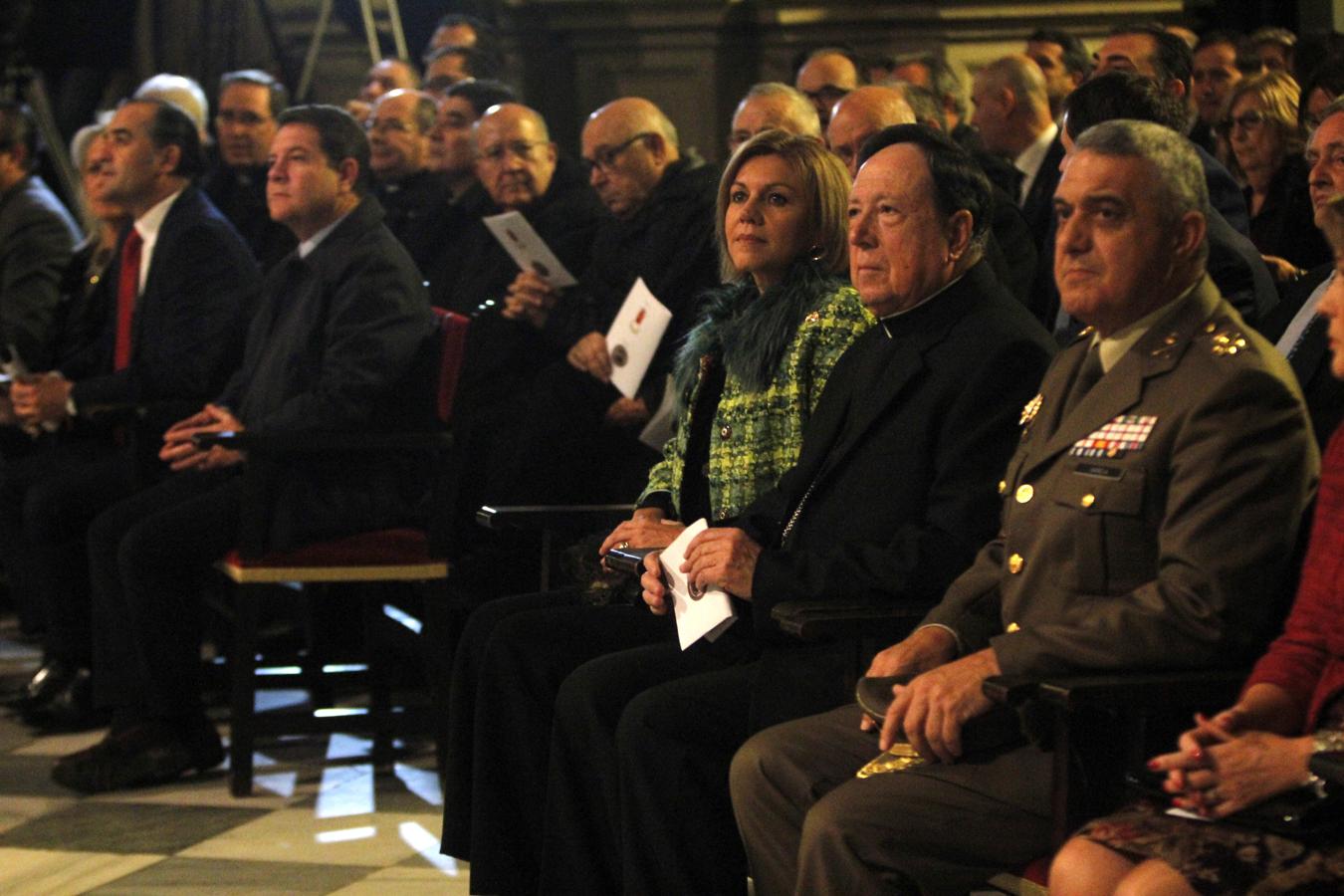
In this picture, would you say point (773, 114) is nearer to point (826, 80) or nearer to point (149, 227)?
point (826, 80)

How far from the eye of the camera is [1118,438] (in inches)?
91.2

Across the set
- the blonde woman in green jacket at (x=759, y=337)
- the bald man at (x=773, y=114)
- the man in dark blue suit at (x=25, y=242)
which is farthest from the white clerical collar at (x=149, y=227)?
the blonde woman in green jacket at (x=759, y=337)

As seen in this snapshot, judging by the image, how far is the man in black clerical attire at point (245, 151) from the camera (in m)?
6.44

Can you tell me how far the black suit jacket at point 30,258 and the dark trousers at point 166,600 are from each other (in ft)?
5.57

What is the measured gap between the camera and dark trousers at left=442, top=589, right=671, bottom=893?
10.9 ft

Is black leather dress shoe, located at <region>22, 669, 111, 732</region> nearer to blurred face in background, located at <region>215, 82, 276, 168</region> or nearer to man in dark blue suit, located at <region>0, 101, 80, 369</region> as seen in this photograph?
man in dark blue suit, located at <region>0, 101, 80, 369</region>

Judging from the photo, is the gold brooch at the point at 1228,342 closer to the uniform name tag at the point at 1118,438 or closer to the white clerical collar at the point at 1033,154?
the uniform name tag at the point at 1118,438

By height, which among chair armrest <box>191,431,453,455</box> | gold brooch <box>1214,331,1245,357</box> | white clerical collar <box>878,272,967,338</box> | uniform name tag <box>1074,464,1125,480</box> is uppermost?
white clerical collar <box>878,272,967,338</box>

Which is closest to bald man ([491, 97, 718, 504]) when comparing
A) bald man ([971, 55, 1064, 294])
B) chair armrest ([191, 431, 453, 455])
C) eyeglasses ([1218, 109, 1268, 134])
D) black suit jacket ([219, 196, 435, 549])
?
black suit jacket ([219, 196, 435, 549])

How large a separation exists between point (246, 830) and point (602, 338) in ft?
4.65

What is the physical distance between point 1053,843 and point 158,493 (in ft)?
9.86

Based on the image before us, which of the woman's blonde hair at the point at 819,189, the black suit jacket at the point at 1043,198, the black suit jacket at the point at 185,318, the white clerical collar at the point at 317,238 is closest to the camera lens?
the woman's blonde hair at the point at 819,189

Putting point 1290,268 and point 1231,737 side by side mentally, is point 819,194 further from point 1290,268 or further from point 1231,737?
point 1231,737

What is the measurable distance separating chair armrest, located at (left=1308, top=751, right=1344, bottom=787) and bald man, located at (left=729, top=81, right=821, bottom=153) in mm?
3077
